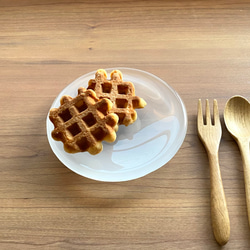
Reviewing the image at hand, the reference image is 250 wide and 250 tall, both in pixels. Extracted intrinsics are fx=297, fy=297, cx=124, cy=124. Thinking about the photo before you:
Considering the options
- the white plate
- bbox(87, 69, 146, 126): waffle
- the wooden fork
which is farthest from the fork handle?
bbox(87, 69, 146, 126): waffle

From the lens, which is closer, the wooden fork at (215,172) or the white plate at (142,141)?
the wooden fork at (215,172)

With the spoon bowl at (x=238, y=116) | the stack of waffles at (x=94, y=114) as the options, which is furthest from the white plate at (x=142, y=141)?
the spoon bowl at (x=238, y=116)

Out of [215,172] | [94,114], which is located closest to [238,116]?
[215,172]

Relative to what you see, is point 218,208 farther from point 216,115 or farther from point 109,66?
point 109,66

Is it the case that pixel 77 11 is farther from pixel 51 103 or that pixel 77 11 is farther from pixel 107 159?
pixel 107 159

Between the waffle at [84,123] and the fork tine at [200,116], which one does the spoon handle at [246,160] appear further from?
the waffle at [84,123]

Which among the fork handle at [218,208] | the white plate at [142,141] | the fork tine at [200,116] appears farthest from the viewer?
Answer: the fork tine at [200,116]

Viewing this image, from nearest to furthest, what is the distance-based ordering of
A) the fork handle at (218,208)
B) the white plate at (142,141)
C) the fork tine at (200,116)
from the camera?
the fork handle at (218,208) → the white plate at (142,141) → the fork tine at (200,116)

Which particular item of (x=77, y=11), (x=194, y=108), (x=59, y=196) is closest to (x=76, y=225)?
(x=59, y=196)
